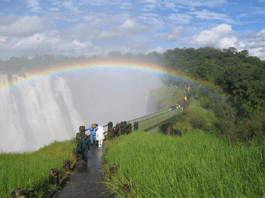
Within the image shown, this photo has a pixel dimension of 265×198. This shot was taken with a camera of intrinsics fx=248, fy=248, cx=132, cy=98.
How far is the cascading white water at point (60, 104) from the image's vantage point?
55.4 m

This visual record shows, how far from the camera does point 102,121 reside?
90.1 meters

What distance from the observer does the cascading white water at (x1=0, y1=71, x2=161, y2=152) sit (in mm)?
55375

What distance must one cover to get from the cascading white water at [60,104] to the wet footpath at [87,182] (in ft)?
95.7

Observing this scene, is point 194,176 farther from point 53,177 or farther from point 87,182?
point 53,177

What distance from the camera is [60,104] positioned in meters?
68.4

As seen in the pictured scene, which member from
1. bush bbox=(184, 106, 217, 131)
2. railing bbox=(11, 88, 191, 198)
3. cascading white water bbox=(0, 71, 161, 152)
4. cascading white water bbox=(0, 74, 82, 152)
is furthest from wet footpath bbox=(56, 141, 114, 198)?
cascading white water bbox=(0, 74, 82, 152)

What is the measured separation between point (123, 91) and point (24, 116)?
1913 inches

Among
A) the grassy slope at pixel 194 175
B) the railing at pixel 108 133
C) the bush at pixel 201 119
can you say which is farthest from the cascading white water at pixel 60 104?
the grassy slope at pixel 194 175

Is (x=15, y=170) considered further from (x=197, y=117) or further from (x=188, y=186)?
(x=197, y=117)

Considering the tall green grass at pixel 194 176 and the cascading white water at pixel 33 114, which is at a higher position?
the tall green grass at pixel 194 176

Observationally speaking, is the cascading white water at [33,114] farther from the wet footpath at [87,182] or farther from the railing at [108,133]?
the wet footpath at [87,182]

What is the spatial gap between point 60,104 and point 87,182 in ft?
209

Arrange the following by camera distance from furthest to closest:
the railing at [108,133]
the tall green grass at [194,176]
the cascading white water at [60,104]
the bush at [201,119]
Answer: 1. the cascading white water at [60,104]
2. the bush at [201,119]
3. the railing at [108,133]
4. the tall green grass at [194,176]

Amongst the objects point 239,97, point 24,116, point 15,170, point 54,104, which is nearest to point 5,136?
point 24,116
